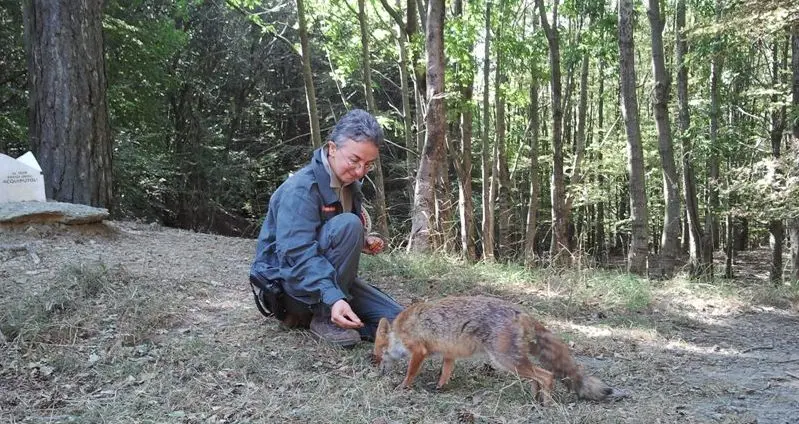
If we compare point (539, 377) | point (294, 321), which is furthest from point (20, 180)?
point (539, 377)

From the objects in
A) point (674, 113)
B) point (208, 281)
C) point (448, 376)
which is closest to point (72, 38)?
point (208, 281)

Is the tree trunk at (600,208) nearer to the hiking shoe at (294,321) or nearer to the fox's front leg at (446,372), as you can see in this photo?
the hiking shoe at (294,321)

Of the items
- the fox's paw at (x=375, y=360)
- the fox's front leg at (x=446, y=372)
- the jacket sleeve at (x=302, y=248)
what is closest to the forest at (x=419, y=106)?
the fox's paw at (x=375, y=360)

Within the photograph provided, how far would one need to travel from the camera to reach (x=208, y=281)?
579cm

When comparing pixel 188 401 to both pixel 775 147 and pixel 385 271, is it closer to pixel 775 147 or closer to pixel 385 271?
pixel 385 271

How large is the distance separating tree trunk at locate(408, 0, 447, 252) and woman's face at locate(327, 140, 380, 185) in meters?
5.07

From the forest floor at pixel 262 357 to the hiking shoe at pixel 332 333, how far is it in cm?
7

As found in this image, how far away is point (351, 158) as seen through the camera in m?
3.84

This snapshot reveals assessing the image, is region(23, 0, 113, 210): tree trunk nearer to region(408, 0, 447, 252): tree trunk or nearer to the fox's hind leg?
region(408, 0, 447, 252): tree trunk

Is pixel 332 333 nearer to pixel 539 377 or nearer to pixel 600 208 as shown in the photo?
pixel 539 377

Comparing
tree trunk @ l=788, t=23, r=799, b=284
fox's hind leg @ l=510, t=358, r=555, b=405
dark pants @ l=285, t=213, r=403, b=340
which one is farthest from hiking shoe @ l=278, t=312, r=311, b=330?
tree trunk @ l=788, t=23, r=799, b=284

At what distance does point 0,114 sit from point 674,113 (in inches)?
865

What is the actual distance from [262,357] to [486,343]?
1.53m

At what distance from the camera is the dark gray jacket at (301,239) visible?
3.69m
